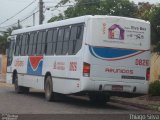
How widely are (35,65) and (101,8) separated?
15.7 metres

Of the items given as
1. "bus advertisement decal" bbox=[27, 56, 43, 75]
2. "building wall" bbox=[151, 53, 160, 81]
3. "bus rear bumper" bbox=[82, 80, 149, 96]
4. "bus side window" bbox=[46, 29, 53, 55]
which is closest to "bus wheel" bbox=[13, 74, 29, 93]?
"bus advertisement decal" bbox=[27, 56, 43, 75]

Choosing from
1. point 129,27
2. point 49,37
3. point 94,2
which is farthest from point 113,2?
point 129,27

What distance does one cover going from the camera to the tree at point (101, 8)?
124 ft

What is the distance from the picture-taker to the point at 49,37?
22.8m

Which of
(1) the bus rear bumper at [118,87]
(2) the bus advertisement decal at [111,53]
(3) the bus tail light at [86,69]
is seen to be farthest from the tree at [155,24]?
(3) the bus tail light at [86,69]

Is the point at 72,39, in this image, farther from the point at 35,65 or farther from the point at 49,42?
the point at 35,65

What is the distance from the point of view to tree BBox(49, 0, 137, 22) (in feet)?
124

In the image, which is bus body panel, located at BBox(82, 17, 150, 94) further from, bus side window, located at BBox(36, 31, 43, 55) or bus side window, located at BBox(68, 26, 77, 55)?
bus side window, located at BBox(36, 31, 43, 55)

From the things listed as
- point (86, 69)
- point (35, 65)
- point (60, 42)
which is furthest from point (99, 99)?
point (35, 65)

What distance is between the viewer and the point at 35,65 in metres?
24.2

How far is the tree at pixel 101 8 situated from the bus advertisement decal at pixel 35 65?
12807 mm

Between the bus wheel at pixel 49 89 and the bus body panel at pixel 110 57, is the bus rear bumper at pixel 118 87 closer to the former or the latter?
the bus body panel at pixel 110 57

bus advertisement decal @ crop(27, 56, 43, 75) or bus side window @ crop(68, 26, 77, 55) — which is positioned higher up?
bus side window @ crop(68, 26, 77, 55)

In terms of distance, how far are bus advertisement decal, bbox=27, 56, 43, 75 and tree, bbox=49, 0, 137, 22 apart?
12.8m
